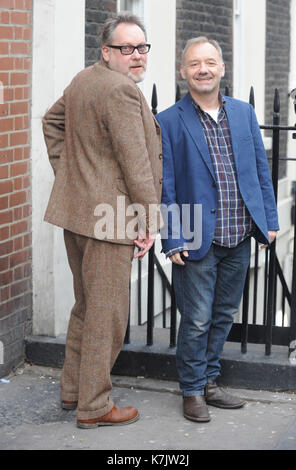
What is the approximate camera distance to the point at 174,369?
5141 mm

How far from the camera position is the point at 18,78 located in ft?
16.7

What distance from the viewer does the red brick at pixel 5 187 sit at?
4.96 metres

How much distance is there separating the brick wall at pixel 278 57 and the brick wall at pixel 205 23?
1741mm

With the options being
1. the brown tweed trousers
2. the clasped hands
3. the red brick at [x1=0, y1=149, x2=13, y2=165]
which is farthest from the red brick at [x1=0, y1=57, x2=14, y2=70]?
the clasped hands

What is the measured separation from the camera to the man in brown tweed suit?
4164 millimetres

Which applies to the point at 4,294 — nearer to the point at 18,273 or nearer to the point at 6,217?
the point at 18,273

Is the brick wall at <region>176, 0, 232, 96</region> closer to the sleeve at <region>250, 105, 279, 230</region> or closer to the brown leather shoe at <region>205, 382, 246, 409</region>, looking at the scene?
the sleeve at <region>250, 105, 279, 230</region>

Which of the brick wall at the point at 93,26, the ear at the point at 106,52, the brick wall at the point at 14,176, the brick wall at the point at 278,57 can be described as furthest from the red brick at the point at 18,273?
the brick wall at the point at 278,57

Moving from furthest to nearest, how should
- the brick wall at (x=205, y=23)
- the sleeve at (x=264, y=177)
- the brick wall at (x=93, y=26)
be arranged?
1. the brick wall at (x=205, y=23)
2. the brick wall at (x=93, y=26)
3. the sleeve at (x=264, y=177)

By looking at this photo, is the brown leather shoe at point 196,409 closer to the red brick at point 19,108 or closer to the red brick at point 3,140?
the red brick at point 3,140

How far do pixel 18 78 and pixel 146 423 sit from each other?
2.10m

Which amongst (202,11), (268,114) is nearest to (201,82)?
(202,11)

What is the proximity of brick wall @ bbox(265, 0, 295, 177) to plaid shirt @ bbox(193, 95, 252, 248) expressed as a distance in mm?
7229

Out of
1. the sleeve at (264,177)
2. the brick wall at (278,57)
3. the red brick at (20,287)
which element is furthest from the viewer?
the brick wall at (278,57)
